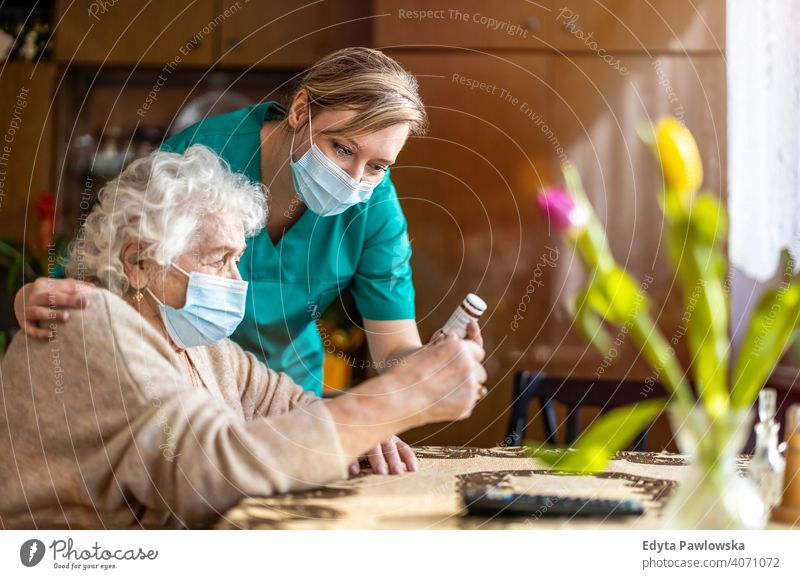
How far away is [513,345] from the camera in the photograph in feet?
3.59

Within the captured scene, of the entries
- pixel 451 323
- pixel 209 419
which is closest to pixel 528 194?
pixel 451 323

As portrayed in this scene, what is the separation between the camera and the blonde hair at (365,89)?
0.83 m

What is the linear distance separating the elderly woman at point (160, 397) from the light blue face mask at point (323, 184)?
0.10m

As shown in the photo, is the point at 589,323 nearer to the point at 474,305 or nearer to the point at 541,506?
the point at 474,305

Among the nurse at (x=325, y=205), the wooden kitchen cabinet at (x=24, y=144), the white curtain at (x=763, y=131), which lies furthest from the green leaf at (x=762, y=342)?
the wooden kitchen cabinet at (x=24, y=144)

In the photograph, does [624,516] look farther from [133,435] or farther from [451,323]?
[133,435]

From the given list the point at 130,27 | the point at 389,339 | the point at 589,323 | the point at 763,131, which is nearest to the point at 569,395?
the point at 589,323

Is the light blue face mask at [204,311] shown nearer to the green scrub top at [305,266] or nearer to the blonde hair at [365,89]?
the green scrub top at [305,266]

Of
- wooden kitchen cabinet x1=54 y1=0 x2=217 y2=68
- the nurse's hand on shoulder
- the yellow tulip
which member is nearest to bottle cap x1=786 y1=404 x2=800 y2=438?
the yellow tulip

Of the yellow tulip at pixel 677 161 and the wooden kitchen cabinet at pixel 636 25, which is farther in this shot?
the wooden kitchen cabinet at pixel 636 25

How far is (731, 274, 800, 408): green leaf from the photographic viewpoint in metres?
0.58

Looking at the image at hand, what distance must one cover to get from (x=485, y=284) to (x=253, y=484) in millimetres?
449

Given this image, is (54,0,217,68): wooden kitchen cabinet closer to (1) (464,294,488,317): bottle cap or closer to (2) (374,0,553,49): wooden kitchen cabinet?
(2) (374,0,553,49): wooden kitchen cabinet

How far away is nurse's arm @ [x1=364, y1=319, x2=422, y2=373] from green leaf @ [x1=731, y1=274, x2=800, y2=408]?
1.35 ft
